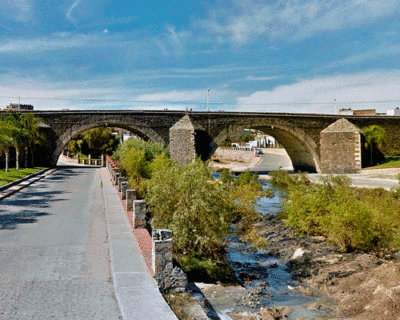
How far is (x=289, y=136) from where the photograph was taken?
37.6m

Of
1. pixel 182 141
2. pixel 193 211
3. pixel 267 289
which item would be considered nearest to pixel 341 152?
pixel 182 141

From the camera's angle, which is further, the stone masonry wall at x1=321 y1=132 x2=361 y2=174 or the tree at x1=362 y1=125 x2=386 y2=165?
the tree at x1=362 y1=125 x2=386 y2=165

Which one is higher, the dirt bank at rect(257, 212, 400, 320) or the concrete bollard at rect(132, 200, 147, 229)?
the concrete bollard at rect(132, 200, 147, 229)

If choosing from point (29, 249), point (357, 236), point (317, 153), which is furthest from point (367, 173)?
point (29, 249)

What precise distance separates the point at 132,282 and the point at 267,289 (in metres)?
3.75

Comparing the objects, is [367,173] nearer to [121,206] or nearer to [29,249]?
[121,206]

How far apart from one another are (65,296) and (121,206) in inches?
308

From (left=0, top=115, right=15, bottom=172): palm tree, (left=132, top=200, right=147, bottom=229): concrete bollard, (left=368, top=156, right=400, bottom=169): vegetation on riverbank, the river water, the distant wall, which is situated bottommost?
the river water

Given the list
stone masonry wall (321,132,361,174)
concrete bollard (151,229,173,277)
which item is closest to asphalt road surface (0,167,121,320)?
concrete bollard (151,229,173,277)

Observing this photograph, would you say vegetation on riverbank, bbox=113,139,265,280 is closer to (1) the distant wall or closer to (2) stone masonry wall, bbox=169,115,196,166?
(2) stone masonry wall, bbox=169,115,196,166

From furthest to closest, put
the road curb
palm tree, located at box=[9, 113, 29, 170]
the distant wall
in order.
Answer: the distant wall < palm tree, located at box=[9, 113, 29, 170] < the road curb

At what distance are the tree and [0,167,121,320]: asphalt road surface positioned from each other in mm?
28992

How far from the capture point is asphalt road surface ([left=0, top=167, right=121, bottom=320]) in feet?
17.2

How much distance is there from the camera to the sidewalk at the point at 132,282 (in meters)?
5.12
